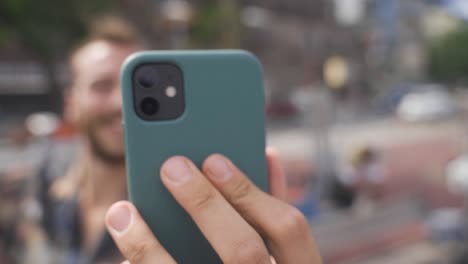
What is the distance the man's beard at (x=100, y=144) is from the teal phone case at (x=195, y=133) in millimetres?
736

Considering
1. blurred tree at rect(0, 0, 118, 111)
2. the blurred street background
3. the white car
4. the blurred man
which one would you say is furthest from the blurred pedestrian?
the white car

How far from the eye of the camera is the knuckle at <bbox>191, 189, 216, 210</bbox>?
0.77 m

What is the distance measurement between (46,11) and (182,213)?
53.6 ft

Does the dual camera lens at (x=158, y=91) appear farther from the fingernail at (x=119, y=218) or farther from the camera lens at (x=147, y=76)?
the fingernail at (x=119, y=218)

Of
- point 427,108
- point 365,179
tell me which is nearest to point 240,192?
point 365,179

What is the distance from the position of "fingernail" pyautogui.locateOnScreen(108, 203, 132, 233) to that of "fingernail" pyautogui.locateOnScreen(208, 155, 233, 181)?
160 millimetres

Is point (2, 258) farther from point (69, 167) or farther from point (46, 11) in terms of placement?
point (46, 11)

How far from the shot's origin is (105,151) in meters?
1.66

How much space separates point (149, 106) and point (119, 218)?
220mm

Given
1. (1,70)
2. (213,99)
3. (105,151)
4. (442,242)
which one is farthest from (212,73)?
(1,70)

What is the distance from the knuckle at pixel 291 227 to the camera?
0.78 meters

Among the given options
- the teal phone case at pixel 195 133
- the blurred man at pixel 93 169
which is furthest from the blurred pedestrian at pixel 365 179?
the teal phone case at pixel 195 133

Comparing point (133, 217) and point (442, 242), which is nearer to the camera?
point (133, 217)

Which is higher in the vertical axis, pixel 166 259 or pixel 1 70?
pixel 166 259
